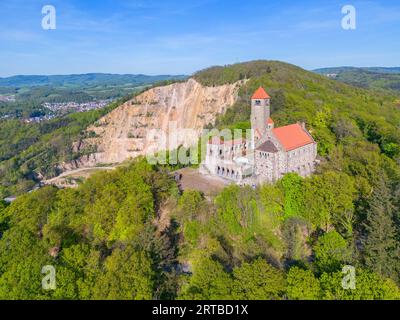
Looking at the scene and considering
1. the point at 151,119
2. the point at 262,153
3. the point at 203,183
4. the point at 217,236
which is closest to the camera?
the point at 217,236

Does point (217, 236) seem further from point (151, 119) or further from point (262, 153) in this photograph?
point (151, 119)

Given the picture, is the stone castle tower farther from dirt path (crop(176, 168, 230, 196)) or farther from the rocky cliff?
the rocky cliff

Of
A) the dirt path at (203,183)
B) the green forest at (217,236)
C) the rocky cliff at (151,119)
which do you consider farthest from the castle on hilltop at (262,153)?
the rocky cliff at (151,119)

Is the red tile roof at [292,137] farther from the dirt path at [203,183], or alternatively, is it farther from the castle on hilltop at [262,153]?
the dirt path at [203,183]

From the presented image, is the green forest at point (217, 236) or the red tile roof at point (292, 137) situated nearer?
the green forest at point (217, 236)

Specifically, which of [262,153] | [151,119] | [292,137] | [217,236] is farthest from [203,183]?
[151,119]
